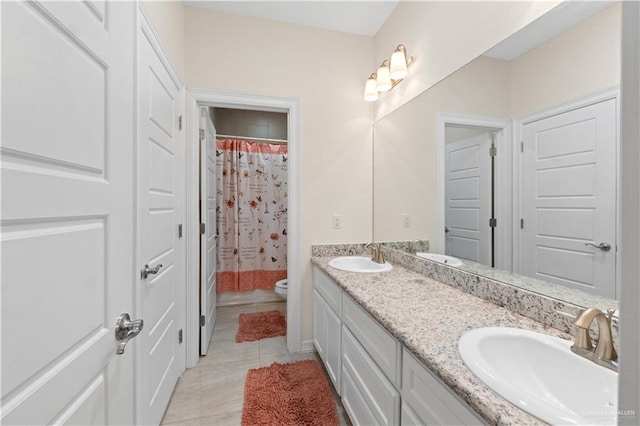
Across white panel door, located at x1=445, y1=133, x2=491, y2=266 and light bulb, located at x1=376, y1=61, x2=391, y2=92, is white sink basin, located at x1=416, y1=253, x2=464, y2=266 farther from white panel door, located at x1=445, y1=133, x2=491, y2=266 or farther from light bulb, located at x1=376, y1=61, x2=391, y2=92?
light bulb, located at x1=376, y1=61, x2=391, y2=92

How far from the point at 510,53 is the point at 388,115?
39.8 inches

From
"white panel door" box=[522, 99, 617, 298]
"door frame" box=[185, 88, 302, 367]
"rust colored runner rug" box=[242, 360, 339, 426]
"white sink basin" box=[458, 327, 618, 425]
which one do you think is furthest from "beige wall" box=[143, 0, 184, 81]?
"rust colored runner rug" box=[242, 360, 339, 426]

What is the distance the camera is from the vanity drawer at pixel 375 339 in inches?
36.6

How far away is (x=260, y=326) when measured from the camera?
257 cm

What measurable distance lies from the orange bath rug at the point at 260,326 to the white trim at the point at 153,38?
2064 mm

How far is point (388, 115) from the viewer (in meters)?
2.10

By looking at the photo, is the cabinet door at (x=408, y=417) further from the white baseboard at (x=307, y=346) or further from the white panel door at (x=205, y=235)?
the white panel door at (x=205, y=235)

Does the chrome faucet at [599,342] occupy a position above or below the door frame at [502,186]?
below

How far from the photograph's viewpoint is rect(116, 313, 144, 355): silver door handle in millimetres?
812

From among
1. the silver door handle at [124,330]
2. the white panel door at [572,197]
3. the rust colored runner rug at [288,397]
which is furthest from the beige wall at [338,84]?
the silver door handle at [124,330]

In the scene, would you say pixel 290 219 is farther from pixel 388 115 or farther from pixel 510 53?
pixel 510 53

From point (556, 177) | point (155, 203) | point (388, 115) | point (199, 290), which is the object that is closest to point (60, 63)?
point (155, 203)

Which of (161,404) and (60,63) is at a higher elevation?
(60,63)

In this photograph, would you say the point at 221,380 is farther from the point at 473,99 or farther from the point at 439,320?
the point at 473,99
